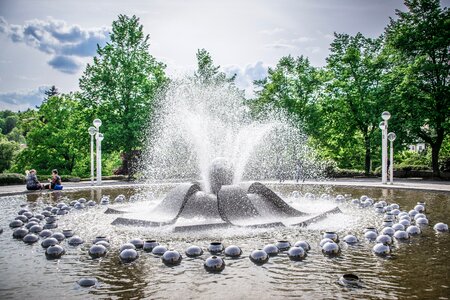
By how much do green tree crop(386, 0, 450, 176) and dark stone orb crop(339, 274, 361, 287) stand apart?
28926 mm

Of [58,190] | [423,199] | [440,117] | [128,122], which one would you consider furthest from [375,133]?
[58,190]

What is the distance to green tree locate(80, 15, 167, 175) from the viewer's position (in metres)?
35.0

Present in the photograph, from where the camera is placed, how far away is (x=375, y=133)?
35781 mm

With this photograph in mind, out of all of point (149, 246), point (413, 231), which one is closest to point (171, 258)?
point (149, 246)

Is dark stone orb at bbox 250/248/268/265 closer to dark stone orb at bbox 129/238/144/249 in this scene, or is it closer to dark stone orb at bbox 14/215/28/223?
dark stone orb at bbox 129/238/144/249

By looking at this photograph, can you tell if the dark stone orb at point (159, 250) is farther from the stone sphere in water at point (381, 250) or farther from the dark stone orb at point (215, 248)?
the stone sphere in water at point (381, 250)

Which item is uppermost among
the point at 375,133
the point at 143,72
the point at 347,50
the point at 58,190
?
the point at 347,50

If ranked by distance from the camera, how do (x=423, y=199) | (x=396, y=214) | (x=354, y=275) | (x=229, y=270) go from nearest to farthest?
(x=354, y=275), (x=229, y=270), (x=396, y=214), (x=423, y=199)

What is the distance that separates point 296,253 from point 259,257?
80cm

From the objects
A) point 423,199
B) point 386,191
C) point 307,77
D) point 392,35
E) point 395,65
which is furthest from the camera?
point 307,77

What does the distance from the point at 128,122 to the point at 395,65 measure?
997 inches

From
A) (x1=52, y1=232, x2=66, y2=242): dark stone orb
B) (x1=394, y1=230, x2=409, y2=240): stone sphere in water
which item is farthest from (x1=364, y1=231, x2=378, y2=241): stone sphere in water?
(x1=52, y1=232, x2=66, y2=242): dark stone orb

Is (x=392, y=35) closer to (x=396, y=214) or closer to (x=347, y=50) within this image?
(x=347, y=50)

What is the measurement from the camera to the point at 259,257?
25.3 feet
